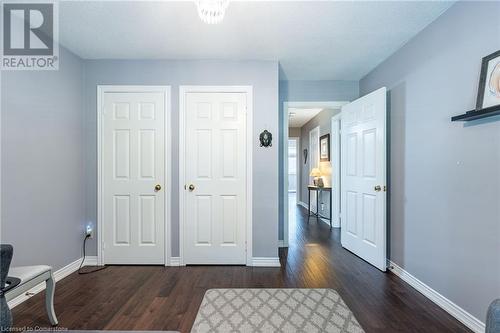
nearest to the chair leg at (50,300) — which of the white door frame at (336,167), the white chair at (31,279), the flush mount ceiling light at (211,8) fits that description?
the white chair at (31,279)

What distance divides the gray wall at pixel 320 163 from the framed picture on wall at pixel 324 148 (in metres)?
0.09

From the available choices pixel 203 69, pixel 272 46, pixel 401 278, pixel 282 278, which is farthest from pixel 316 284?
pixel 203 69

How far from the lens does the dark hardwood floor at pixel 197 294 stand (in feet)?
6.05

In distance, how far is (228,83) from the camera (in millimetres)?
2918

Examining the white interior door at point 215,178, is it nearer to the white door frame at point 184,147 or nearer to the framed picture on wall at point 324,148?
the white door frame at point 184,147

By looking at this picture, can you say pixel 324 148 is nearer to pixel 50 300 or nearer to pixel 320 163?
pixel 320 163

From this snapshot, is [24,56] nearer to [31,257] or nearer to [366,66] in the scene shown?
[31,257]

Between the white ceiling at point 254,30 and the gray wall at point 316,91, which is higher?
the white ceiling at point 254,30

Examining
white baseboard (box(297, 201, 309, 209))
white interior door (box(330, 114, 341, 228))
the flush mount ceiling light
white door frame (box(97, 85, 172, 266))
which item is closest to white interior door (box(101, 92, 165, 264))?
white door frame (box(97, 85, 172, 266))

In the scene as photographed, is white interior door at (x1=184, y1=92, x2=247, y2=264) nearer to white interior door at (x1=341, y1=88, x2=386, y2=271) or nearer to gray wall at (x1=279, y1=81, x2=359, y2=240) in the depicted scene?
gray wall at (x1=279, y1=81, x2=359, y2=240)

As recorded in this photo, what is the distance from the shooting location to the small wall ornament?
9.42 ft

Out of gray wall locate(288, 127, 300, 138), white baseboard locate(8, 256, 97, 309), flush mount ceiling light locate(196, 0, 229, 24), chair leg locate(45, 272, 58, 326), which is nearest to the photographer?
flush mount ceiling light locate(196, 0, 229, 24)

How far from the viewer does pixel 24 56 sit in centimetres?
218

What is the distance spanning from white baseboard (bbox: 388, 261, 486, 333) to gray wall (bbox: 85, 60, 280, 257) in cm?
141
